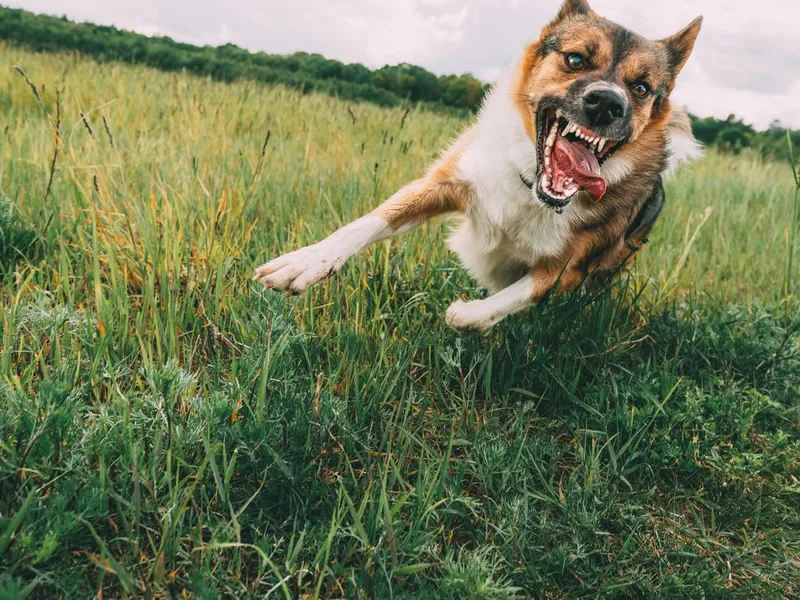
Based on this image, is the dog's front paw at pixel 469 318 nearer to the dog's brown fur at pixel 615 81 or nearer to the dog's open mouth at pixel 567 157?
the dog's brown fur at pixel 615 81

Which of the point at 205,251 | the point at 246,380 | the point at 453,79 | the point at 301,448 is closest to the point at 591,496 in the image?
the point at 301,448

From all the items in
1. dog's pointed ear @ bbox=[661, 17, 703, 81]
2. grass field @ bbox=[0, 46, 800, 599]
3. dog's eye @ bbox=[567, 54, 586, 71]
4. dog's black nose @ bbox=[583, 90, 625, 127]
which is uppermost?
dog's pointed ear @ bbox=[661, 17, 703, 81]

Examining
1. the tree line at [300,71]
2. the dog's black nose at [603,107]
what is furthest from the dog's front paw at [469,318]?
the tree line at [300,71]

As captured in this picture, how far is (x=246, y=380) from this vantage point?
1.92 m

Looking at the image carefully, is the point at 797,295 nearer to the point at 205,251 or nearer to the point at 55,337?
the point at 205,251

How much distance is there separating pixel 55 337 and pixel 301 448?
0.94m

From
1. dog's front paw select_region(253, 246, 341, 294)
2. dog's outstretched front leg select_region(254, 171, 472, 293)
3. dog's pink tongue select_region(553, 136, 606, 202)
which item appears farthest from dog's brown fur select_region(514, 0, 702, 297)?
dog's front paw select_region(253, 246, 341, 294)

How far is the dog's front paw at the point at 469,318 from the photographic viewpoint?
2475 mm

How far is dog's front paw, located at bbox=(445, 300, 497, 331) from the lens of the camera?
2.47m

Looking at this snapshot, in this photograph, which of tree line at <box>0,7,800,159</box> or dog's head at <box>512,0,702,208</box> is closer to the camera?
dog's head at <box>512,0,702,208</box>

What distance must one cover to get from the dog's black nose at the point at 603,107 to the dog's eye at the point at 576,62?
0.32 metres

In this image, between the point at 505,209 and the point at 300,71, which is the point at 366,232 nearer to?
the point at 505,209

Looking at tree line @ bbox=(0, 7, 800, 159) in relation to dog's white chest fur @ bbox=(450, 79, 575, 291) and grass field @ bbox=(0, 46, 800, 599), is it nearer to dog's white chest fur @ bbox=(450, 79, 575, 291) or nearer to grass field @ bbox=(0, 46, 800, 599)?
dog's white chest fur @ bbox=(450, 79, 575, 291)

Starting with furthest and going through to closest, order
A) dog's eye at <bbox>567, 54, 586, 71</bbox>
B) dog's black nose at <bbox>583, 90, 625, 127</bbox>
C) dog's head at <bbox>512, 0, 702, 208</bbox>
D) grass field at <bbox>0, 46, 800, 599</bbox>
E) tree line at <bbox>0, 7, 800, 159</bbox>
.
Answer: tree line at <bbox>0, 7, 800, 159</bbox> → dog's eye at <bbox>567, 54, 586, 71</bbox> → dog's head at <bbox>512, 0, 702, 208</bbox> → dog's black nose at <bbox>583, 90, 625, 127</bbox> → grass field at <bbox>0, 46, 800, 599</bbox>
